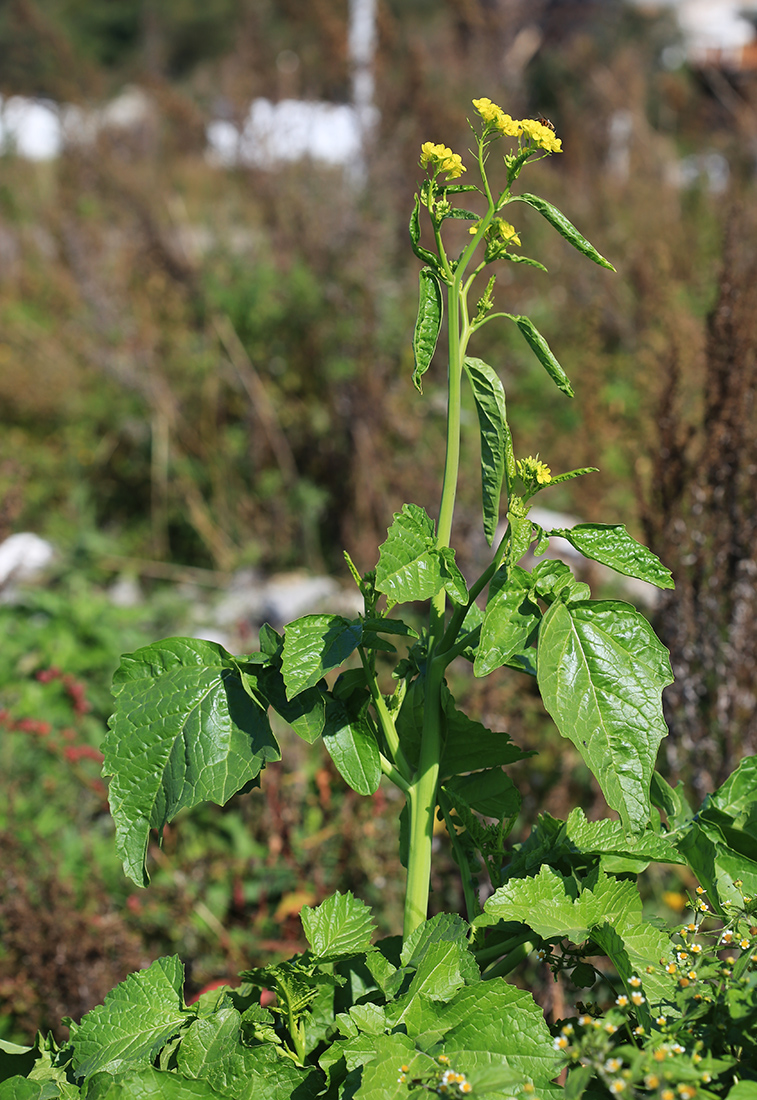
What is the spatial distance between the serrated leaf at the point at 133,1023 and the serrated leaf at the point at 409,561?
51 cm

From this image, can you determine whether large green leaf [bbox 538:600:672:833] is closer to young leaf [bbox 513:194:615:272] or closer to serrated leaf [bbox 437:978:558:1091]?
serrated leaf [bbox 437:978:558:1091]

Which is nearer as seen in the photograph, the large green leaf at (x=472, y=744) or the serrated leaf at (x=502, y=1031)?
the serrated leaf at (x=502, y=1031)

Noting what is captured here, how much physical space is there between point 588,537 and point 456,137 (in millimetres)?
6164

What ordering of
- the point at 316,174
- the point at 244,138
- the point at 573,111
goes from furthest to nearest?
1. the point at 573,111
2. the point at 244,138
3. the point at 316,174

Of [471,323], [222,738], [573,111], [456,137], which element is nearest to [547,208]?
[471,323]

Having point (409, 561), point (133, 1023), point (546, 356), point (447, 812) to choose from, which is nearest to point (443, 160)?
point (546, 356)

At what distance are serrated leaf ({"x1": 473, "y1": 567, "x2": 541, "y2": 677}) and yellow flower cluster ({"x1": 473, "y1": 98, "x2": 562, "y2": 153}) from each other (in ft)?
1.41

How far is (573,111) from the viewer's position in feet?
29.4

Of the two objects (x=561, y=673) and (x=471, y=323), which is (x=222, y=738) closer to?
(x=561, y=673)

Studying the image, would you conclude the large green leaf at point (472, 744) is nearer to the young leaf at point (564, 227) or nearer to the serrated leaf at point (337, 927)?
the serrated leaf at point (337, 927)

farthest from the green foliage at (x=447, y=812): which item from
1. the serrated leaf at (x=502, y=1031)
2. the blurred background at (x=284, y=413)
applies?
the blurred background at (x=284, y=413)

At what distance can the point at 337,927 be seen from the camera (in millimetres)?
1012

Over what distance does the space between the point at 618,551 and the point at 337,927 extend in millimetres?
A: 526

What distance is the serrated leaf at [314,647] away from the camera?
2.90ft
